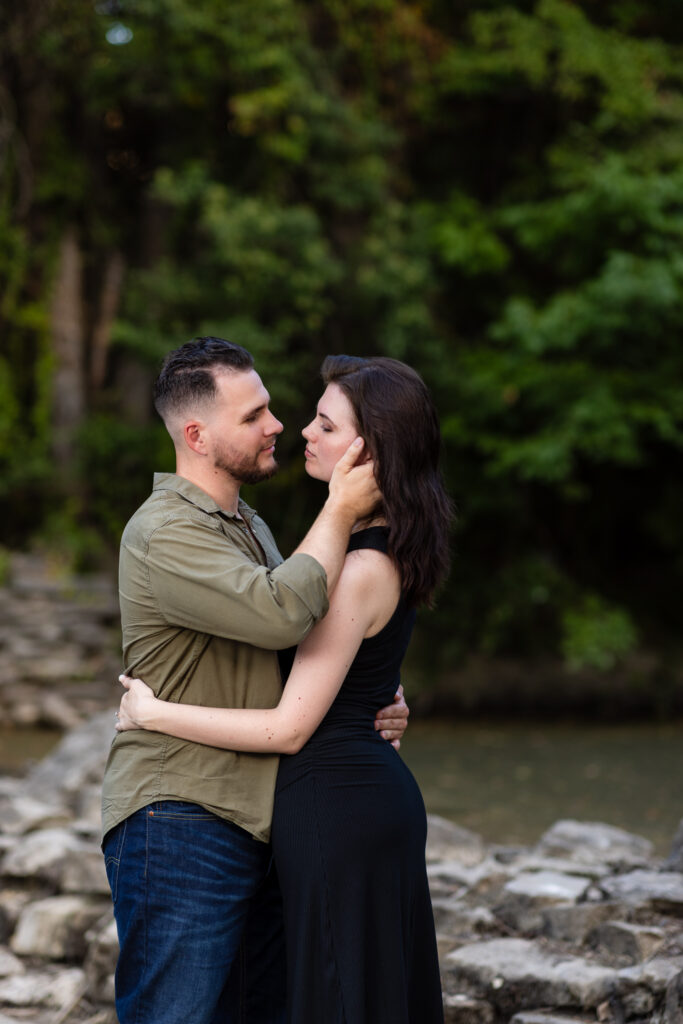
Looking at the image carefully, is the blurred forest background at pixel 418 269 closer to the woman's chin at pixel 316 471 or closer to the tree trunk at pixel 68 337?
the tree trunk at pixel 68 337

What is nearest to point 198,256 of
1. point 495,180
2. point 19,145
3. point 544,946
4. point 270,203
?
point 270,203

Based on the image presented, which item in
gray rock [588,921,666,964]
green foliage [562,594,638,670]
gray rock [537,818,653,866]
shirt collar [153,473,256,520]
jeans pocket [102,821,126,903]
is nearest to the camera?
jeans pocket [102,821,126,903]

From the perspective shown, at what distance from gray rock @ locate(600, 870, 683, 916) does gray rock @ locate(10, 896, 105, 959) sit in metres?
1.88

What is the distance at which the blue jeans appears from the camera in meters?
2.24

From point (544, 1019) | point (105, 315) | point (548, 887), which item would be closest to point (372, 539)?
point (544, 1019)

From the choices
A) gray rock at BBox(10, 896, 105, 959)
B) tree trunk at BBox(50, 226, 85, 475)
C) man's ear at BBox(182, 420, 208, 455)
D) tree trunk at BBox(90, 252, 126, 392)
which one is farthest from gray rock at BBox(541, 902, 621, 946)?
tree trunk at BBox(90, 252, 126, 392)

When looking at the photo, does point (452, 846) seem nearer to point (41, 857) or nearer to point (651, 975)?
point (41, 857)

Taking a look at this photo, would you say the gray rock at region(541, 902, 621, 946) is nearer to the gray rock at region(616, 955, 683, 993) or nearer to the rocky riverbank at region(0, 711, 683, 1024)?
the rocky riverbank at region(0, 711, 683, 1024)

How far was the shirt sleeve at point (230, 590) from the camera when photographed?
218cm

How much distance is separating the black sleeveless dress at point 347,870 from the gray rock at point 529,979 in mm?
1030

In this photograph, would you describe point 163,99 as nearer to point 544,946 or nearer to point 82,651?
point 82,651

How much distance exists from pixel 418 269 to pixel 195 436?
10.4 meters

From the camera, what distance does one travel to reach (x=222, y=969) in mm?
2293

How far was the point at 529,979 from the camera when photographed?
3293mm
